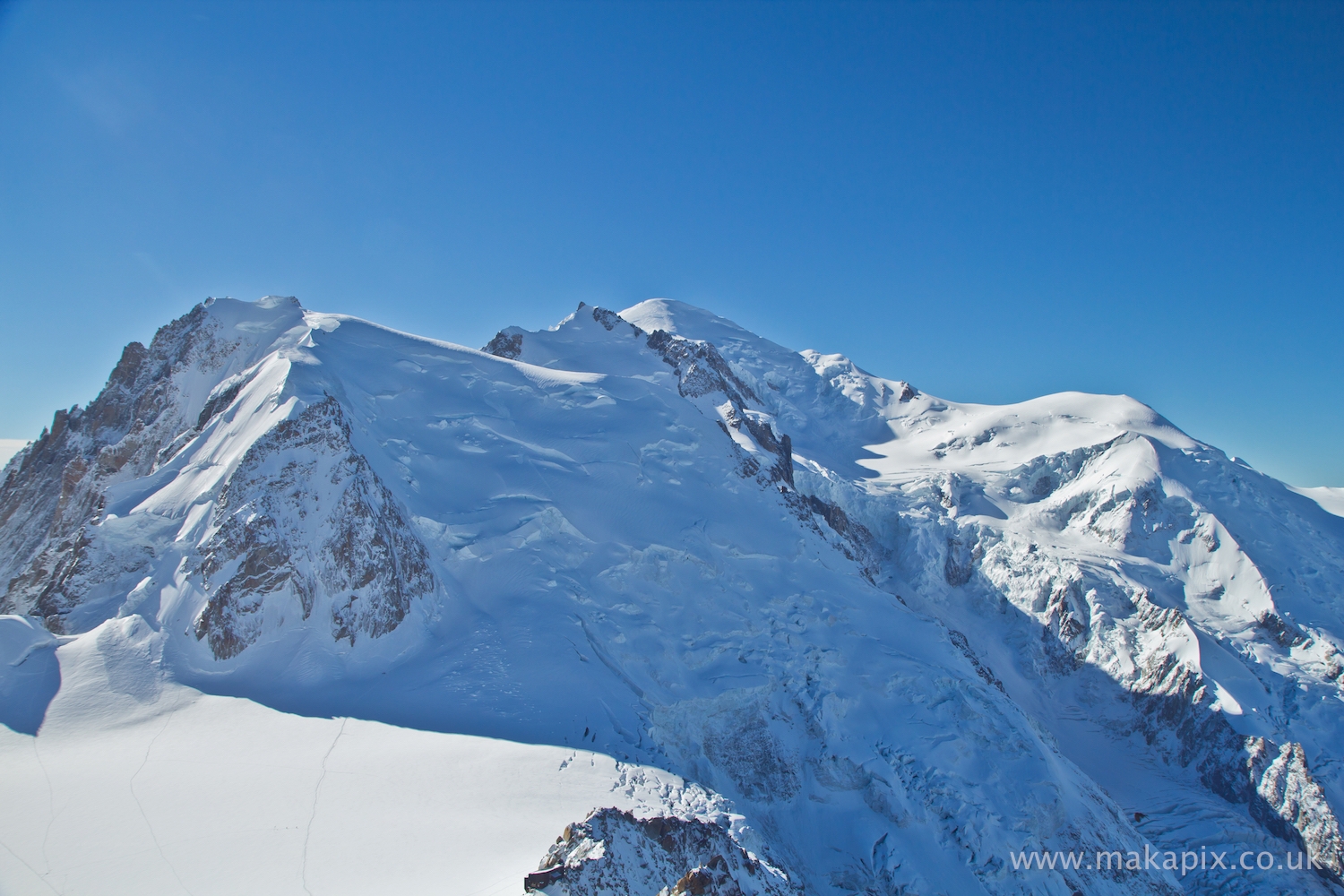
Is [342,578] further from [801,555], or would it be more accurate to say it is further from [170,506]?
[801,555]

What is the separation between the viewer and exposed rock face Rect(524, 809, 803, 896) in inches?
644

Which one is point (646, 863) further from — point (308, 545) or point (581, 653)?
point (308, 545)

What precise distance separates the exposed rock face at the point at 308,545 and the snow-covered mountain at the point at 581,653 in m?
0.15

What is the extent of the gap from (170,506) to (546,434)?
21165 millimetres

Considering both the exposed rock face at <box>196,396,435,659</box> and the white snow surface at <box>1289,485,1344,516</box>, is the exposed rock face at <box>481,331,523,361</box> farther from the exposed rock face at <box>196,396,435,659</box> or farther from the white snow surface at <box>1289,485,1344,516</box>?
the white snow surface at <box>1289,485,1344,516</box>

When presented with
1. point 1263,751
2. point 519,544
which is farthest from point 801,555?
point 1263,751

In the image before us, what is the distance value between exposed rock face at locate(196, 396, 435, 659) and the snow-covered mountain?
15cm

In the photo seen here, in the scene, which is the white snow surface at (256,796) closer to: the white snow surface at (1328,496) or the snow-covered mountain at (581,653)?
the snow-covered mountain at (581,653)

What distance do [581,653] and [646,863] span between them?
588 inches

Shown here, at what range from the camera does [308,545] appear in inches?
1238

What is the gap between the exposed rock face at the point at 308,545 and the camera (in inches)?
1160

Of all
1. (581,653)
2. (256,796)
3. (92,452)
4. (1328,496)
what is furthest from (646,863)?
(1328,496)

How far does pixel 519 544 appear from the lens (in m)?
37.7

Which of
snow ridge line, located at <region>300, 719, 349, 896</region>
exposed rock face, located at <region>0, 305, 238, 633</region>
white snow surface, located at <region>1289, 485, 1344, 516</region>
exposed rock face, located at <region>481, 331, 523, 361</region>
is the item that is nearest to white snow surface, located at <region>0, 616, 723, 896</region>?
snow ridge line, located at <region>300, 719, 349, 896</region>
